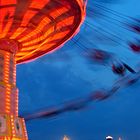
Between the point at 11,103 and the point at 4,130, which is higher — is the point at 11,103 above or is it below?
above

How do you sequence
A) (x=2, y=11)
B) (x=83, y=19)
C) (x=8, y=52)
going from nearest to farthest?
(x=2, y=11), (x=83, y=19), (x=8, y=52)

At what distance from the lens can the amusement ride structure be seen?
87.5ft

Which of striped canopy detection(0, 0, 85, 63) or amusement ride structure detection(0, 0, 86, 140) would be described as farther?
amusement ride structure detection(0, 0, 86, 140)

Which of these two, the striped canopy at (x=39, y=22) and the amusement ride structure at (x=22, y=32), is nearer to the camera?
the striped canopy at (x=39, y=22)

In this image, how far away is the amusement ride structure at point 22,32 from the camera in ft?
87.5

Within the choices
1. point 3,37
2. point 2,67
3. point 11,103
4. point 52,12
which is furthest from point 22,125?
point 52,12

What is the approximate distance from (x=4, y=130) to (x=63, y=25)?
953 centimetres

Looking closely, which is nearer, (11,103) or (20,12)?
(20,12)

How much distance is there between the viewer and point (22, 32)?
1193 inches

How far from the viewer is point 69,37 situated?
3195cm

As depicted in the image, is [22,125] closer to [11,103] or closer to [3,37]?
[11,103]

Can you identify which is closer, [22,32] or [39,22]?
[39,22]

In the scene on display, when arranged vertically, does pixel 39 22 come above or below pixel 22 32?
below

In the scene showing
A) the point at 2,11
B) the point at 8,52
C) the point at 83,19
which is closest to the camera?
the point at 2,11
